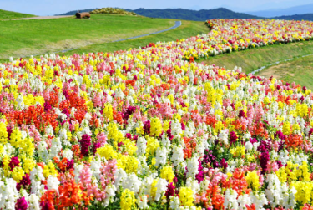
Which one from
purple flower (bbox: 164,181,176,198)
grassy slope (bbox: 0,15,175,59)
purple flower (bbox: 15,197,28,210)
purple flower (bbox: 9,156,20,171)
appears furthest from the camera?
grassy slope (bbox: 0,15,175,59)

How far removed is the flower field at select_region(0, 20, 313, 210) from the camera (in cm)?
593

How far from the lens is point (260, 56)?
117ft

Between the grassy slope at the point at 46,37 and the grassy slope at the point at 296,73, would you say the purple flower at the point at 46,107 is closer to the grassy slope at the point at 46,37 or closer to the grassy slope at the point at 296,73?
the grassy slope at the point at 46,37

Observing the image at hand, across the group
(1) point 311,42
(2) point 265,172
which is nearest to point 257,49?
(1) point 311,42

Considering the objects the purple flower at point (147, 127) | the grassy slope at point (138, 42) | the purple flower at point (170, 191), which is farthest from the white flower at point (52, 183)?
the grassy slope at point (138, 42)

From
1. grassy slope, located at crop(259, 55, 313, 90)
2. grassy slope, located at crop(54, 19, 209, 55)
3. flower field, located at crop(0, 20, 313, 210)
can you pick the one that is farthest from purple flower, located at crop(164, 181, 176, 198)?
grassy slope, located at crop(259, 55, 313, 90)

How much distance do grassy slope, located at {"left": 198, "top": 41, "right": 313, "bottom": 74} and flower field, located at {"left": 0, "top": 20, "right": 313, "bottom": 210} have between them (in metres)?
13.1

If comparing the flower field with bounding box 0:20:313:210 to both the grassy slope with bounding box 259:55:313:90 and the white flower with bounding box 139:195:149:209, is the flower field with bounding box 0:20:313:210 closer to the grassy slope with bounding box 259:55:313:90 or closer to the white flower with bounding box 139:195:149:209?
the white flower with bounding box 139:195:149:209

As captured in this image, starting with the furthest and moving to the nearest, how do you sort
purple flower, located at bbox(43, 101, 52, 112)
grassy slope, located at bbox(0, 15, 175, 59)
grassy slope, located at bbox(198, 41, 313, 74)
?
grassy slope, located at bbox(198, 41, 313, 74), grassy slope, located at bbox(0, 15, 175, 59), purple flower, located at bbox(43, 101, 52, 112)

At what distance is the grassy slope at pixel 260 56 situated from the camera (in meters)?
30.6

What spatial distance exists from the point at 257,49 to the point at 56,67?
2764 centimetres

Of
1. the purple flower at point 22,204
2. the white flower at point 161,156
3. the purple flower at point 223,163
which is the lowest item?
the purple flower at point 223,163

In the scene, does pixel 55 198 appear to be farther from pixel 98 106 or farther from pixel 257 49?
pixel 257 49

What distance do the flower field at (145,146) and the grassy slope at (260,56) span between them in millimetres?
13053
